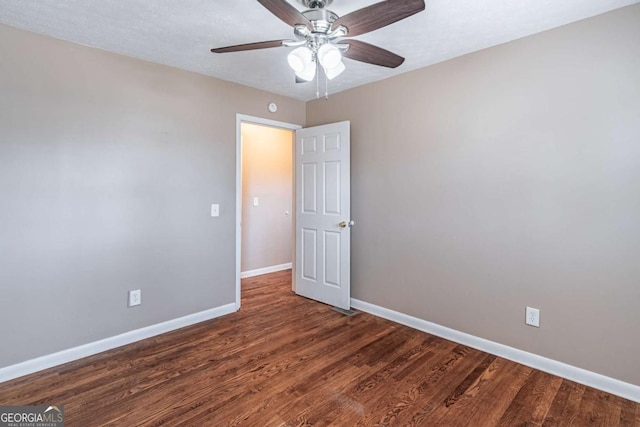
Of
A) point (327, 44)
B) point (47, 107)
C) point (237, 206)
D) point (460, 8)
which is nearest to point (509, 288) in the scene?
point (460, 8)

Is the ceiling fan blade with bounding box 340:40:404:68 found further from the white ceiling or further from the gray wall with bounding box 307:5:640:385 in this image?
the gray wall with bounding box 307:5:640:385

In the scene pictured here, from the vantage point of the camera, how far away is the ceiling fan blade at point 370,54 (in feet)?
5.67

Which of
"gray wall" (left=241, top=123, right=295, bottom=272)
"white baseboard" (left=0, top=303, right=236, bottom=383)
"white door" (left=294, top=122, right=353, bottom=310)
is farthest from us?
"gray wall" (left=241, top=123, right=295, bottom=272)

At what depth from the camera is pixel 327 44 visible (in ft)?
5.43

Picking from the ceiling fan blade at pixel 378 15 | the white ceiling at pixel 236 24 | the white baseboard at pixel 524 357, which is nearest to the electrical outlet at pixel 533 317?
the white baseboard at pixel 524 357

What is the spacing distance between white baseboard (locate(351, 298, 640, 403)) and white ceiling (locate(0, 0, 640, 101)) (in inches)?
91.5

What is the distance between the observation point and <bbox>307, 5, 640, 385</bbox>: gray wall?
198 cm

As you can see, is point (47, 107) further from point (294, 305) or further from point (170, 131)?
point (294, 305)

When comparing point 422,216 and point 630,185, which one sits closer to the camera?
point 630,185

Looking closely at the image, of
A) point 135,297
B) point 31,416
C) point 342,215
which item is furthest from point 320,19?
point 31,416

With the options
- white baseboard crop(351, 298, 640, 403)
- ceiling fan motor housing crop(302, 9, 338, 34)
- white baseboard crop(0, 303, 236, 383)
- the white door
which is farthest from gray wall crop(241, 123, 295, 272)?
ceiling fan motor housing crop(302, 9, 338, 34)

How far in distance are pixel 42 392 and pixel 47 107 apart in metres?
1.93

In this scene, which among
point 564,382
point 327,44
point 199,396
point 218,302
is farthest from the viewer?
point 218,302

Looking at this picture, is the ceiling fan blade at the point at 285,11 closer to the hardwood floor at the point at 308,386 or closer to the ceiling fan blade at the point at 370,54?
the ceiling fan blade at the point at 370,54
